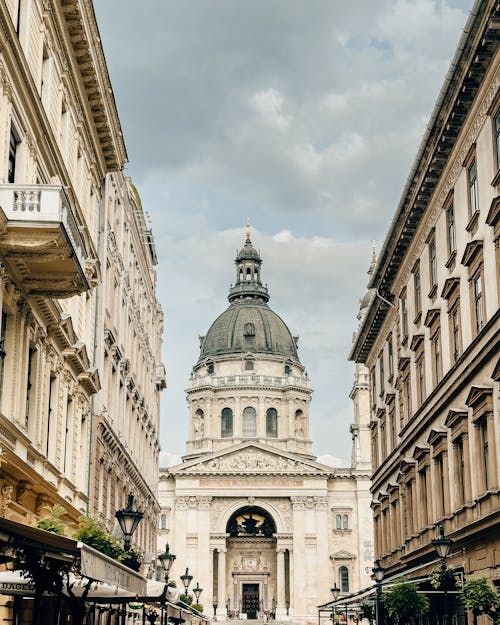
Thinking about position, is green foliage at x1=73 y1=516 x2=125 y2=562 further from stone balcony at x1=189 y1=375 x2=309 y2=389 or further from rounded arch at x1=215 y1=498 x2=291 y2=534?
stone balcony at x1=189 y1=375 x2=309 y2=389

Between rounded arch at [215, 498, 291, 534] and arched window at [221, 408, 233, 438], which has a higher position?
arched window at [221, 408, 233, 438]

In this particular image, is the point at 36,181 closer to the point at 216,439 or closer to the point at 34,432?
the point at 34,432

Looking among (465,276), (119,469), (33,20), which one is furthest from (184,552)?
(33,20)

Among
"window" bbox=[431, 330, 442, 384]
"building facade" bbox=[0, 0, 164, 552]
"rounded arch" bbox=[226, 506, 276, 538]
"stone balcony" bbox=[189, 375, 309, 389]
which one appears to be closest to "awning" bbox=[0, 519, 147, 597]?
"building facade" bbox=[0, 0, 164, 552]

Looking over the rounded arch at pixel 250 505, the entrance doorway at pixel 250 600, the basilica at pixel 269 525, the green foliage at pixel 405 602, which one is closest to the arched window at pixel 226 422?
the basilica at pixel 269 525

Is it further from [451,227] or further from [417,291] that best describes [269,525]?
[451,227]

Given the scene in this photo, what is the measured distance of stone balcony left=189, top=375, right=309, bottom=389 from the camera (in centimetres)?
12606

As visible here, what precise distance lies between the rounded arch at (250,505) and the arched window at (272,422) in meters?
13.6

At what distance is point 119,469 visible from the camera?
42344 mm

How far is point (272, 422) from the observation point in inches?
4938

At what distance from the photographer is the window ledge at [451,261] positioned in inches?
1180

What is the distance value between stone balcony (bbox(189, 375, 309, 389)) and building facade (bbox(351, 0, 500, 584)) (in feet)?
267

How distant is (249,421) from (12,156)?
106 metres

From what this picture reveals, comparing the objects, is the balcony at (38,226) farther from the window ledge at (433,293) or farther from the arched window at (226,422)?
the arched window at (226,422)
